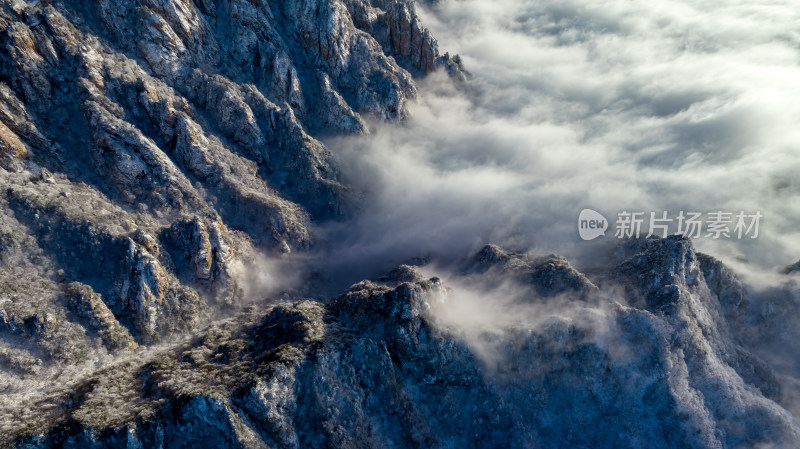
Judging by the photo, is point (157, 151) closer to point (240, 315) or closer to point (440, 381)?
point (240, 315)

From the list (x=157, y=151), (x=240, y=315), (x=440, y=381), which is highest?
(x=157, y=151)

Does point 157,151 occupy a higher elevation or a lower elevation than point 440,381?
higher

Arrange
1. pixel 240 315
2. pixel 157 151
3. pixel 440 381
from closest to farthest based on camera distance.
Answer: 1. pixel 440 381
2. pixel 240 315
3. pixel 157 151

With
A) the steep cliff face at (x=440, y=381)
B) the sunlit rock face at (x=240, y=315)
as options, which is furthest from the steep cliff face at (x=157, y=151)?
the steep cliff face at (x=440, y=381)

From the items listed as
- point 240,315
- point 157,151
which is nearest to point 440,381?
point 240,315

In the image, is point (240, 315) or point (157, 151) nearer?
point (240, 315)

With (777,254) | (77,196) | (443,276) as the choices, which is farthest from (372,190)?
(777,254)

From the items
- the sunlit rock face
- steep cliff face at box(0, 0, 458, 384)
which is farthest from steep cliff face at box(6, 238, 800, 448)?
steep cliff face at box(0, 0, 458, 384)
